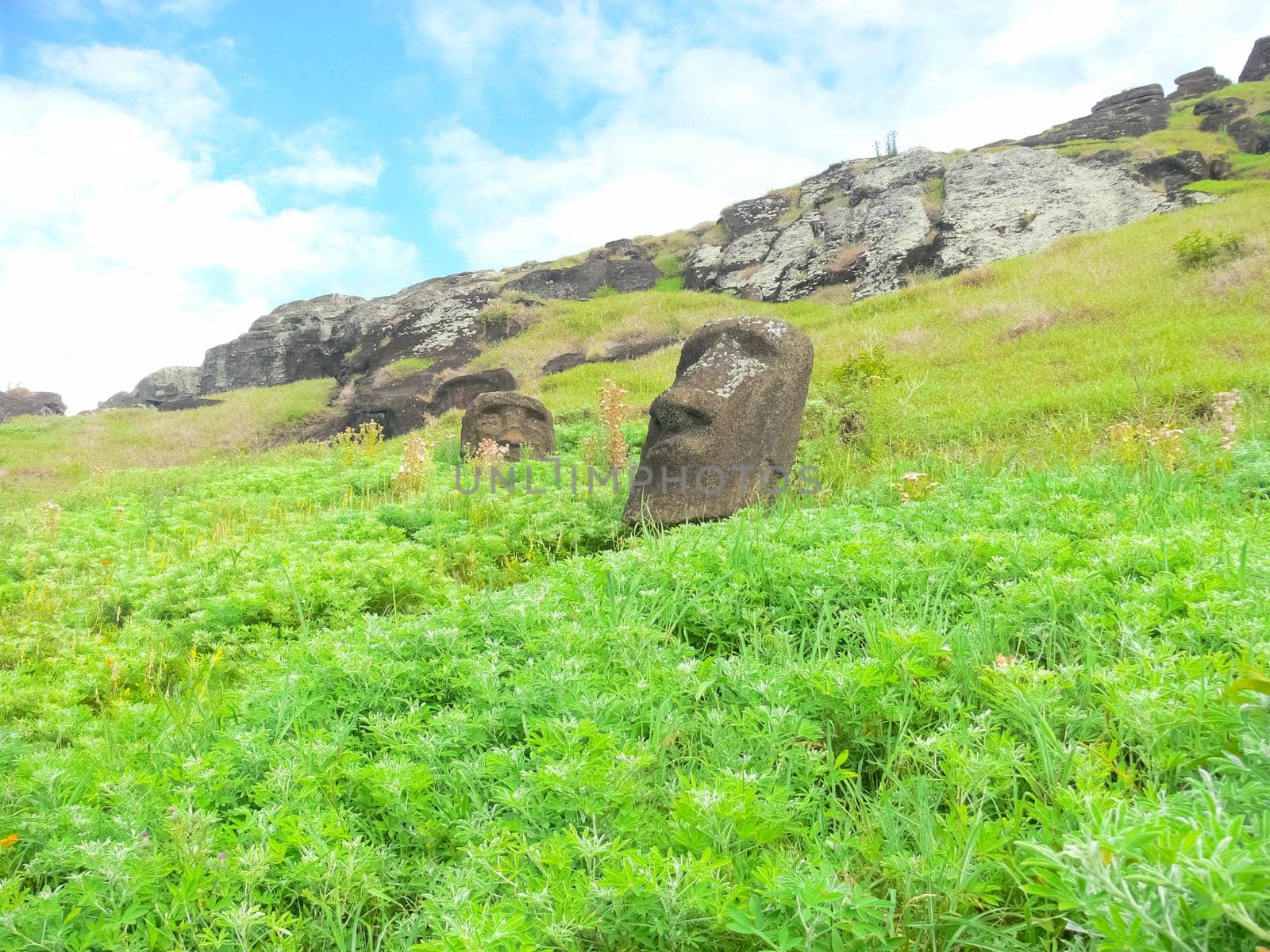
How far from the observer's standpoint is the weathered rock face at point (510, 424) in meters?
13.4

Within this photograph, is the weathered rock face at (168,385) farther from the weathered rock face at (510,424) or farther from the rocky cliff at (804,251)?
the weathered rock face at (510,424)

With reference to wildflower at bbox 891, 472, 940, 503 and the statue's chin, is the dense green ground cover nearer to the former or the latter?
wildflower at bbox 891, 472, 940, 503

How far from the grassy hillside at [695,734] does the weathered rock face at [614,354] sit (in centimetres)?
2078

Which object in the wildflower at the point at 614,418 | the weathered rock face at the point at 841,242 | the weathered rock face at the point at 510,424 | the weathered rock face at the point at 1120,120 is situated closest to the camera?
the wildflower at the point at 614,418

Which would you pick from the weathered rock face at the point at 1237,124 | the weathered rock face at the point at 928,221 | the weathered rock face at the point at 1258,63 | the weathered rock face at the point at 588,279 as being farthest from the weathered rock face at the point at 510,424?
the weathered rock face at the point at 1258,63

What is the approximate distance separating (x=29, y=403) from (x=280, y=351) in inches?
557

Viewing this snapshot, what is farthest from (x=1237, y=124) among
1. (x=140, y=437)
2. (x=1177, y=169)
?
(x=140, y=437)

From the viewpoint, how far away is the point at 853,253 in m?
34.5

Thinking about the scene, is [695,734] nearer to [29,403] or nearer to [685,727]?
[685,727]

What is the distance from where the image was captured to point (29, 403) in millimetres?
43594

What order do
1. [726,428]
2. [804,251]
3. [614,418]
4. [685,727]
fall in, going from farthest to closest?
[804,251]
[614,418]
[726,428]
[685,727]

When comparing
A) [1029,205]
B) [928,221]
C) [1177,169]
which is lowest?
[1029,205]

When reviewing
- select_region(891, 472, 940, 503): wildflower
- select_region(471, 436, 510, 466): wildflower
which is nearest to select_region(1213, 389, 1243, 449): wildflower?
select_region(891, 472, 940, 503): wildflower

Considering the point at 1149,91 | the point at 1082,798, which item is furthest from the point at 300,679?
the point at 1149,91
